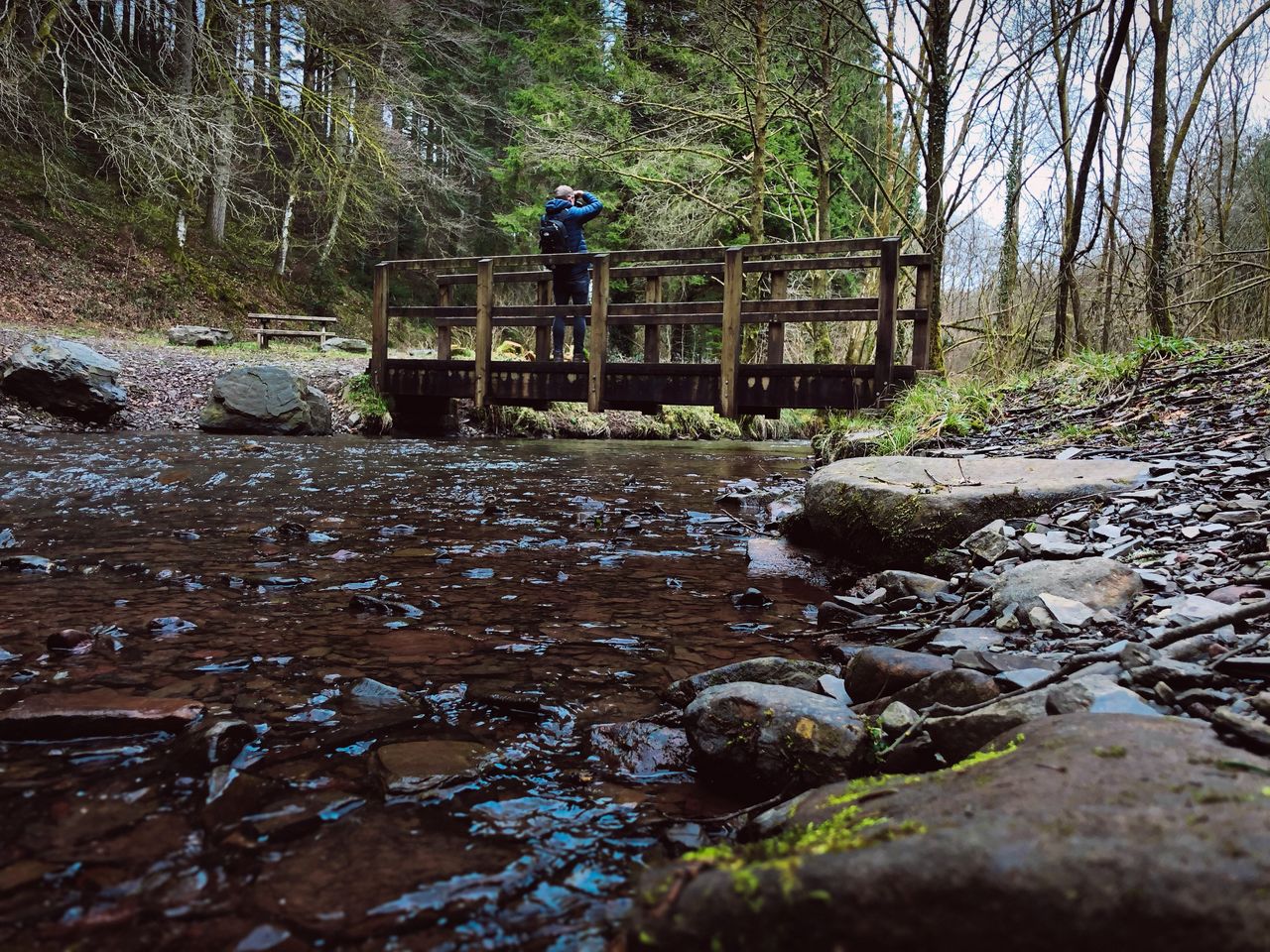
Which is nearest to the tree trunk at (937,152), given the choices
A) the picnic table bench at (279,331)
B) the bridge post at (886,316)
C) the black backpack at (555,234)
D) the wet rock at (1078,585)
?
the bridge post at (886,316)

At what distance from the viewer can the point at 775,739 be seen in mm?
1747

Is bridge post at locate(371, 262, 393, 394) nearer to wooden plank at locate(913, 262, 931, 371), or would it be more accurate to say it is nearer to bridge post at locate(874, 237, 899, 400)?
bridge post at locate(874, 237, 899, 400)

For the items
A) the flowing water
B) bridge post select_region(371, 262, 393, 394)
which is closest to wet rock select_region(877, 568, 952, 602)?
the flowing water

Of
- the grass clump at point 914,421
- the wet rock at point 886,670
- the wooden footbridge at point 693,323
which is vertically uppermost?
the wooden footbridge at point 693,323

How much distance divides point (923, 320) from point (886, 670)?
21.6 feet

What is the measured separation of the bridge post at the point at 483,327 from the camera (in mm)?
10125

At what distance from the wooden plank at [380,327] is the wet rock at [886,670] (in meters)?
10.3

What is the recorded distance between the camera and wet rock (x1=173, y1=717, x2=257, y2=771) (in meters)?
1.72

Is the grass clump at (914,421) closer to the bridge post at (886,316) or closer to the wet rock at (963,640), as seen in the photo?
the bridge post at (886,316)

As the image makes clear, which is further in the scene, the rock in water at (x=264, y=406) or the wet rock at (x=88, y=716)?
the rock in water at (x=264, y=406)

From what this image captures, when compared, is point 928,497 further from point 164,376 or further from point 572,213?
point 164,376

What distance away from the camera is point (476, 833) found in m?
1.53

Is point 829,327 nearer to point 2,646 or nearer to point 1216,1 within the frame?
point 1216,1

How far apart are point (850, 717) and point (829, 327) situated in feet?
44.7
